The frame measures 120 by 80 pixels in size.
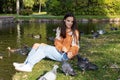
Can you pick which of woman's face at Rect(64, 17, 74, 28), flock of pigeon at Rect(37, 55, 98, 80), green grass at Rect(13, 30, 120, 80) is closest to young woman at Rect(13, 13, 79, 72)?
woman's face at Rect(64, 17, 74, 28)

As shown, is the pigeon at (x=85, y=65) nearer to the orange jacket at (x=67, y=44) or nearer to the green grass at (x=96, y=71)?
the green grass at (x=96, y=71)

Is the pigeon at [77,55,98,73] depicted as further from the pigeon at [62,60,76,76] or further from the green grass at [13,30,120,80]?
the pigeon at [62,60,76,76]

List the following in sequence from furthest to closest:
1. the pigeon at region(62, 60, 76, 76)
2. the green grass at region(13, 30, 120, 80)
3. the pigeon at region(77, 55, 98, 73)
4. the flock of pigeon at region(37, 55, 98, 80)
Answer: the pigeon at region(77, 55, 98, 73) < the green grass at region(13, 30, 120, 80) < the pigeon at region(62, 60, 76, 76) < the flock of pigeon at region(37, 55, 98, 80)

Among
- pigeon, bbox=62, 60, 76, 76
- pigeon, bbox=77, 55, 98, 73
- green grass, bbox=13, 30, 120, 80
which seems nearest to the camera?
pigeon, bbox=62, 60, 76, 76

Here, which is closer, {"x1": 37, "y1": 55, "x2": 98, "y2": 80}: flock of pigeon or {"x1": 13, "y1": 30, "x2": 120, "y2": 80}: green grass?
{"x1": 37, "y1": 55, "x2": 98, "y2": 80}: flock of pigeon

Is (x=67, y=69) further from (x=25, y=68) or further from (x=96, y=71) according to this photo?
(x=25, y=68)

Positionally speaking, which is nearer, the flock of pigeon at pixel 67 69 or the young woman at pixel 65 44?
the flock of pigeon at pixel 67 69

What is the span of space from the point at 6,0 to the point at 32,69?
65876 millimetres

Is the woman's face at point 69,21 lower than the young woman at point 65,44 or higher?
higher

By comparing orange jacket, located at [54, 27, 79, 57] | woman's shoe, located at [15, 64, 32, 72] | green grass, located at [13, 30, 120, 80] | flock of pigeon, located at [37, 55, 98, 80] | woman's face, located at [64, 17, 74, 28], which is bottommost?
green grass, located at [13, 30, 120, 80]

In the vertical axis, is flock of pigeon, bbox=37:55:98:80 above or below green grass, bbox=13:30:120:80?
above

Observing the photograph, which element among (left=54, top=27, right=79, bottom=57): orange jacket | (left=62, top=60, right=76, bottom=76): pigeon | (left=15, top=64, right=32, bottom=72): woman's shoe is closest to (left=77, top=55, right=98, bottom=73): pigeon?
(left=62, top=60, right=76, bottom=76): pigeon

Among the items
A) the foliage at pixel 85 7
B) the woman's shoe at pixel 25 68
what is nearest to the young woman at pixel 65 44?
the woman's shoe at pixel 25 68

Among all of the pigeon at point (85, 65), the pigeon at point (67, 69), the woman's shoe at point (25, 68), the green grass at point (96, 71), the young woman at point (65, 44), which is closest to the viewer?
the pigeon at point (67, 69)
